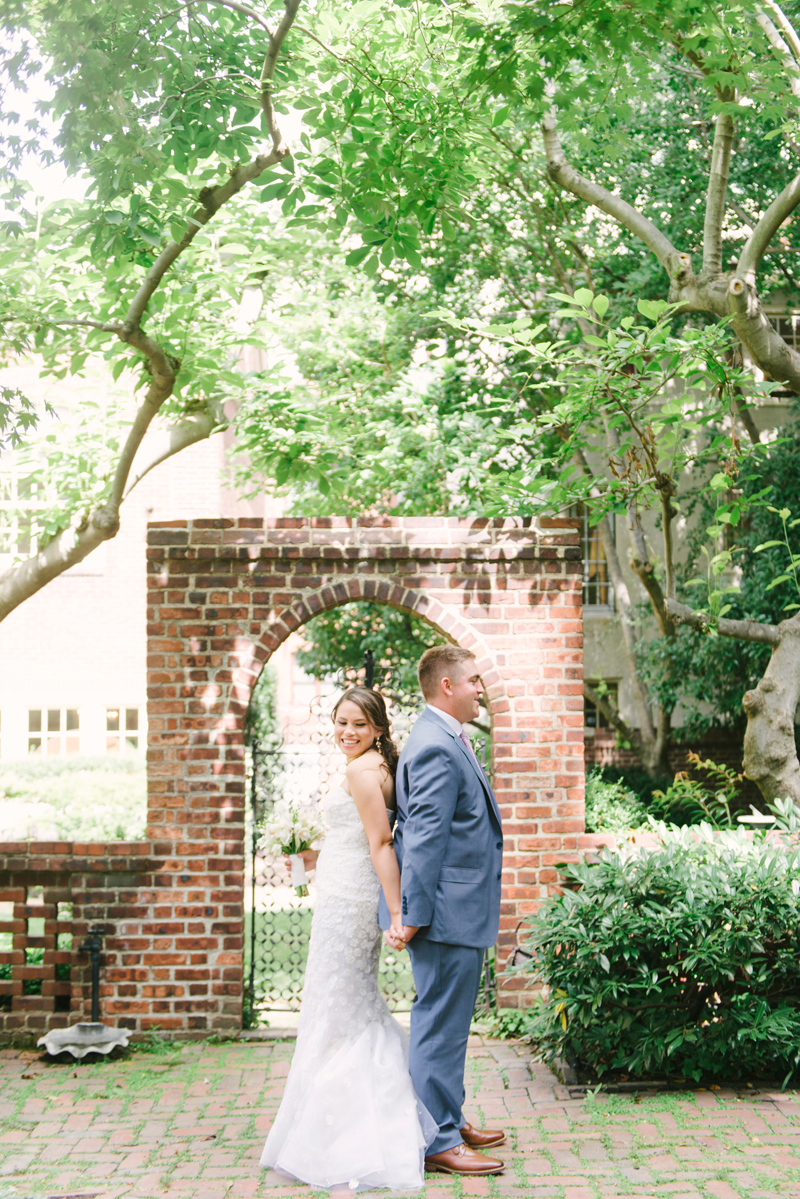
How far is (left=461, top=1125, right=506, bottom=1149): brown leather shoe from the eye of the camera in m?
4.34

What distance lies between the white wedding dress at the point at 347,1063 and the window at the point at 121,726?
12.8m

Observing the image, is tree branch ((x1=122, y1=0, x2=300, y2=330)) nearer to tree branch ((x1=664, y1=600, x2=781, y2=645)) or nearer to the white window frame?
tree branch ((x1=664, y1=600, x2=781, y2=645))

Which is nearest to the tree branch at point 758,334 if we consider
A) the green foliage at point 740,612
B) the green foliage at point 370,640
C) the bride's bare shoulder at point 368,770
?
the bride's bare shoulder at point 368,770

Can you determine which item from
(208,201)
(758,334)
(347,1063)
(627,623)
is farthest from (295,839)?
(627,623)

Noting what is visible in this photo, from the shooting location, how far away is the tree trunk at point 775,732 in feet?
23.8

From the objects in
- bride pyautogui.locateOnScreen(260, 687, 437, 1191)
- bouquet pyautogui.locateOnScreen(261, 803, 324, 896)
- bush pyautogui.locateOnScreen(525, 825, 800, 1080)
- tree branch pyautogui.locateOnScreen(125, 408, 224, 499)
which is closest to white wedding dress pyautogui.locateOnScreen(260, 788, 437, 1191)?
bride pyautogui.locateOnScreen(260, 687, 437, 1191)

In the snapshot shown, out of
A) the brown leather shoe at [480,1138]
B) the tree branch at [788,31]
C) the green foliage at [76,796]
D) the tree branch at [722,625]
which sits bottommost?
the brown leather shoe at [480,1138]

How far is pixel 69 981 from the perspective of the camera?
625cm

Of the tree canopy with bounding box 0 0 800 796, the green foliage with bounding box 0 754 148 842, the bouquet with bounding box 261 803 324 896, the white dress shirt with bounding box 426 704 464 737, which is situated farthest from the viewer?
the green foliage with bounding box 0 754 148 842

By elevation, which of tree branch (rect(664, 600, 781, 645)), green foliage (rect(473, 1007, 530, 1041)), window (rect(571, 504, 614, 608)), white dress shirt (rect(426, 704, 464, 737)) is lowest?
green foliage (rect(473, 1007, 530, 1041))

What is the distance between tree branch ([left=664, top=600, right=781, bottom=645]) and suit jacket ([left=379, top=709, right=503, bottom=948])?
3.37 metres

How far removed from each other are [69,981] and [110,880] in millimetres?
691

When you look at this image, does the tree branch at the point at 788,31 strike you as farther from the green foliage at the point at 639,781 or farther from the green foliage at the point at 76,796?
the green foliage at the point at 76,796

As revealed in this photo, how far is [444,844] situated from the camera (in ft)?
13.3
